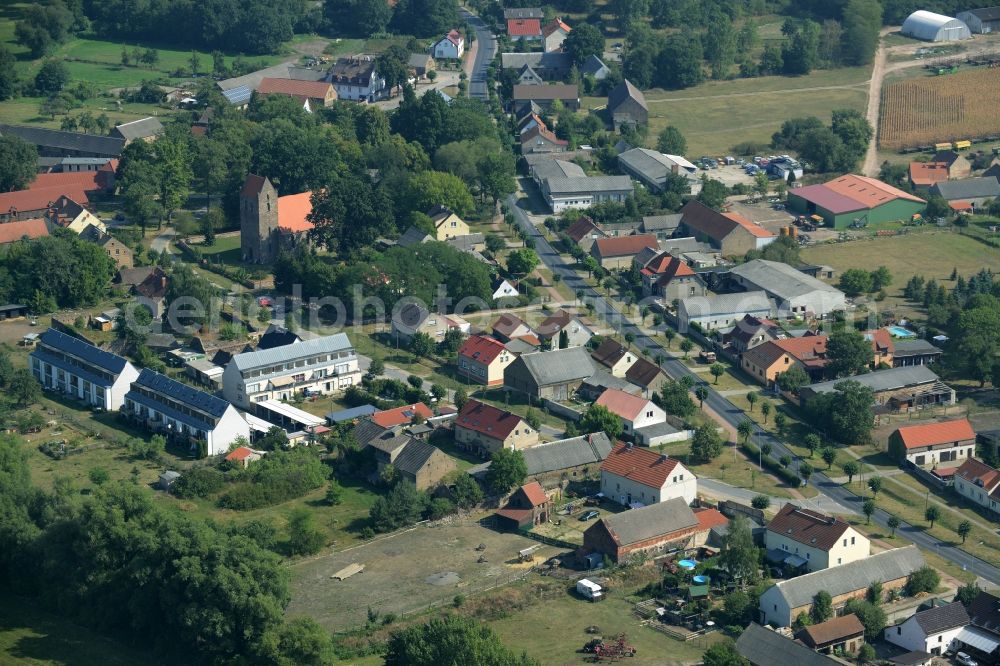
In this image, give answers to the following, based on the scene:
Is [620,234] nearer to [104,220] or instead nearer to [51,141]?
[104,220]

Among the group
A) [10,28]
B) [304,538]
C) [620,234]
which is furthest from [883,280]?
[10,28]

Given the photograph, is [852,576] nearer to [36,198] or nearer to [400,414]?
[400,414]

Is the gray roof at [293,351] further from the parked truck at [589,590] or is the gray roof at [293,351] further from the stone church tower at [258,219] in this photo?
the parked truck at [589,590]

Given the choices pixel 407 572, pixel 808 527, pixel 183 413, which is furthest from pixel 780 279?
pixel 407 572

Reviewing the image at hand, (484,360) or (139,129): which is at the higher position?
(139,129)

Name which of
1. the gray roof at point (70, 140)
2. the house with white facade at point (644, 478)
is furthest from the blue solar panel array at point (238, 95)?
the house with white facade at point (644, 478)

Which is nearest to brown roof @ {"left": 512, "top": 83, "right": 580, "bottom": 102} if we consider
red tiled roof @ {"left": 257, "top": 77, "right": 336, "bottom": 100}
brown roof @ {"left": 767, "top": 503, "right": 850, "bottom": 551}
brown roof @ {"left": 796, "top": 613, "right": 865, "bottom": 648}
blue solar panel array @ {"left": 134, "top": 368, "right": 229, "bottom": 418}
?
red tiled roof @ {"left": 257, "top": 77, "right": 336, "bottom": 100}
